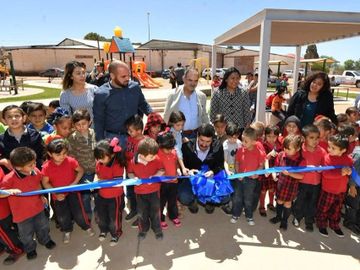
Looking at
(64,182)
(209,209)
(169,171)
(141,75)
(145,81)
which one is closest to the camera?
(64,182)

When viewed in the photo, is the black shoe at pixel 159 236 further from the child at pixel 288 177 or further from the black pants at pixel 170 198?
the child at pixel 288 177

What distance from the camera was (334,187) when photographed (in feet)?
10.7

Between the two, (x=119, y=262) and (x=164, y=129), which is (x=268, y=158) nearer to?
(x=164, y=129)

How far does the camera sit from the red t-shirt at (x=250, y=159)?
11.5ft

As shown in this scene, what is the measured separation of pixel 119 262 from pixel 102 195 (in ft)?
2.48

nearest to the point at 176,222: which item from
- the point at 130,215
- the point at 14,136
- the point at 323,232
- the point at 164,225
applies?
the point at 164,225

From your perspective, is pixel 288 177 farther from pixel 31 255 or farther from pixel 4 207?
pixel 4 207

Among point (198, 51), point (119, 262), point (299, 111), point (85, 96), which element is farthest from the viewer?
point (198, 51)

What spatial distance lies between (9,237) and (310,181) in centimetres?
354

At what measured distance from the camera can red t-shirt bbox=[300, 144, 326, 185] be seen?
10.8 feet

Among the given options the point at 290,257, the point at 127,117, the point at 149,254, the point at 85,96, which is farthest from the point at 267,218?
the point at 85,96

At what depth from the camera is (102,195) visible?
124 inches

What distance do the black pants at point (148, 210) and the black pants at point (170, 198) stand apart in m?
0.26

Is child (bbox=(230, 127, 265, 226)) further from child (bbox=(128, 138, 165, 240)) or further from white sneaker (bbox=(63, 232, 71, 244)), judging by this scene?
white sneaker (bbox=(63, 232, 71, 244))
